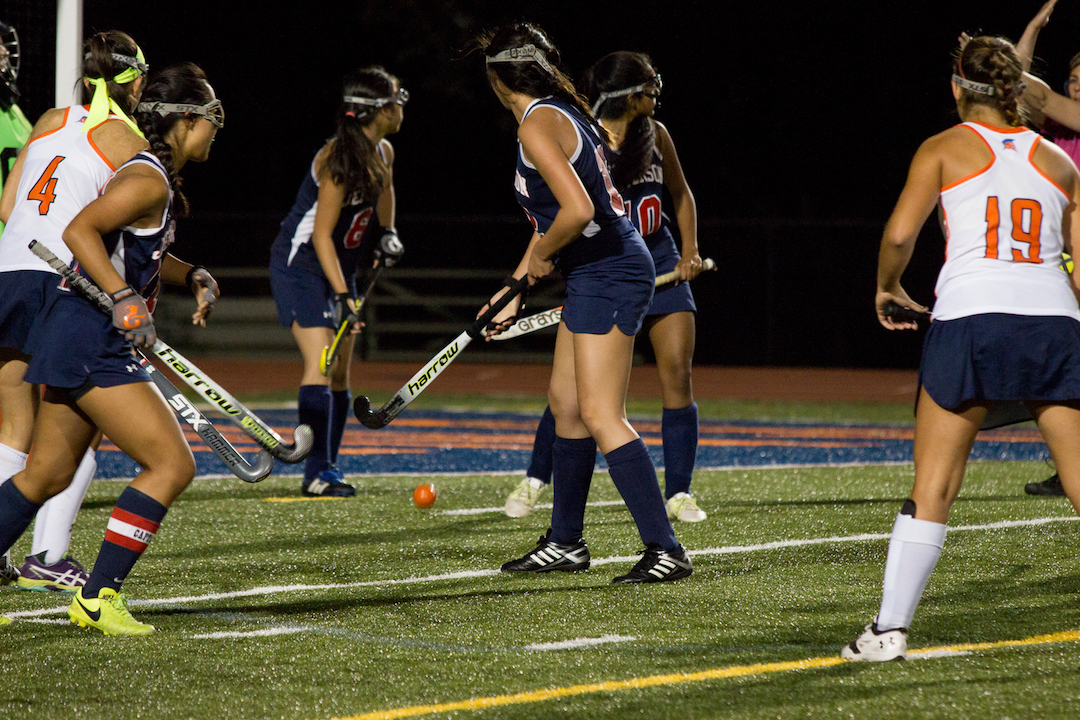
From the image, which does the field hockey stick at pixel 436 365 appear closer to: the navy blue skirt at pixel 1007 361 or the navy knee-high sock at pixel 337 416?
the navy blue skirt at pixel 1007 361

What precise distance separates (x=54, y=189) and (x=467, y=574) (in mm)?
2066

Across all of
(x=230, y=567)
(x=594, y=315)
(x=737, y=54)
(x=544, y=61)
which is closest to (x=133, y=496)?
(x=230, y=567)

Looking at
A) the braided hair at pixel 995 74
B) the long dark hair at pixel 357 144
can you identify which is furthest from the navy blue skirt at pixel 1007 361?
the long dark hair at pixel 357 144

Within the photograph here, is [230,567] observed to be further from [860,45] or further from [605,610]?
[860,45]

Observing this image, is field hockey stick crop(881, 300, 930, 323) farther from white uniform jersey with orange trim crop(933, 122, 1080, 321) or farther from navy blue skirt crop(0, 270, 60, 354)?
navy blue skirt crop(0, 270, 60, 354)

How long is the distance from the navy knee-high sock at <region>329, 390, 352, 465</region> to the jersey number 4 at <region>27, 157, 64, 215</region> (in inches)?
121

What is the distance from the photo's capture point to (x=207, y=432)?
4.46 meters

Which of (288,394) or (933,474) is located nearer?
(933,474)

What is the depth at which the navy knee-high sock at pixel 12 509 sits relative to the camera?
446cm

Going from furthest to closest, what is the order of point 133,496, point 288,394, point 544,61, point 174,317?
point 174,317
point 288,394
point 544,61
point 133,496

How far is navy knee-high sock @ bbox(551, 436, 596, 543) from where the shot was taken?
5453 millimetres

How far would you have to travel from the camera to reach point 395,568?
5.61m

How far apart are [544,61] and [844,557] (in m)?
2.34

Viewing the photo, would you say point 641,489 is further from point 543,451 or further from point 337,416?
point 337,416
